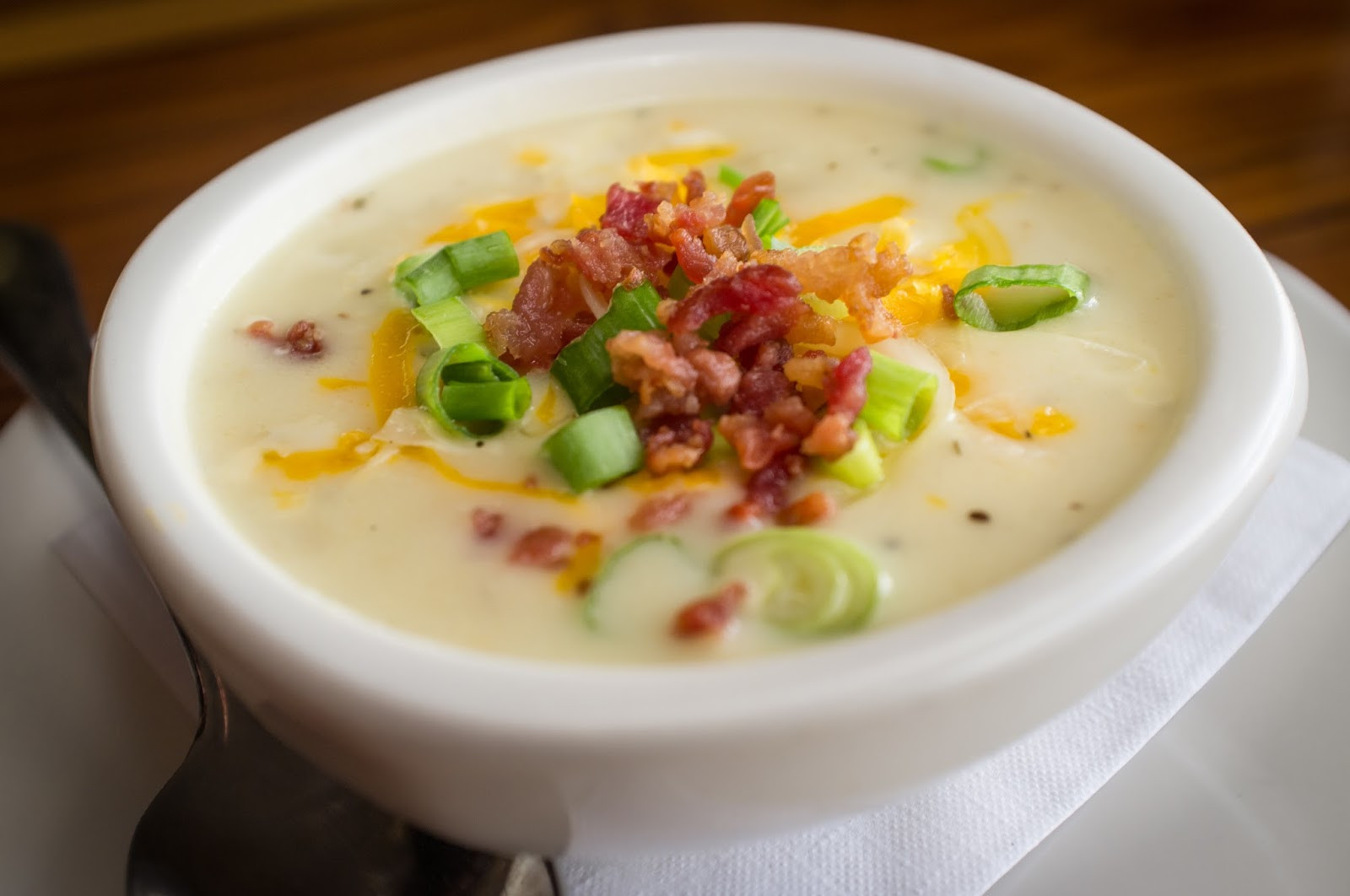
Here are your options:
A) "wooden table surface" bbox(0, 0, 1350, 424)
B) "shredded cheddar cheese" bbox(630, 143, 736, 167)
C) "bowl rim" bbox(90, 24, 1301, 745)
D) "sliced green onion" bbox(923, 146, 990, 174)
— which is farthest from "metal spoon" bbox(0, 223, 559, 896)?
"wooden table surface" bbox(0, 0, 1350, 424)

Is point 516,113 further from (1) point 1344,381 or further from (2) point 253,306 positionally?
(1) point 1344,381

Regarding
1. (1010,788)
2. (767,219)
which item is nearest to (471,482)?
(767,219)

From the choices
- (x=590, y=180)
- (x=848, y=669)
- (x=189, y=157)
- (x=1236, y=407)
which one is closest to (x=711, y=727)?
(x=848, y=669)

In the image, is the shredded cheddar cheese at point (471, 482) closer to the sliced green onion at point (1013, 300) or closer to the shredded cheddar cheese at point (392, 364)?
the shredded cheddar cheese at point (392, 364)

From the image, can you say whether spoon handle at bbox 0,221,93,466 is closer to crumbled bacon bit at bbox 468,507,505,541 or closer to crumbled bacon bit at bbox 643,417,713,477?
crumbled bacon bit at bbox 468,507,505,541

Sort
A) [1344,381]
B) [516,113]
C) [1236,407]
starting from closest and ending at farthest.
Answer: [1236,407]
[1344,381]
[516,113]
